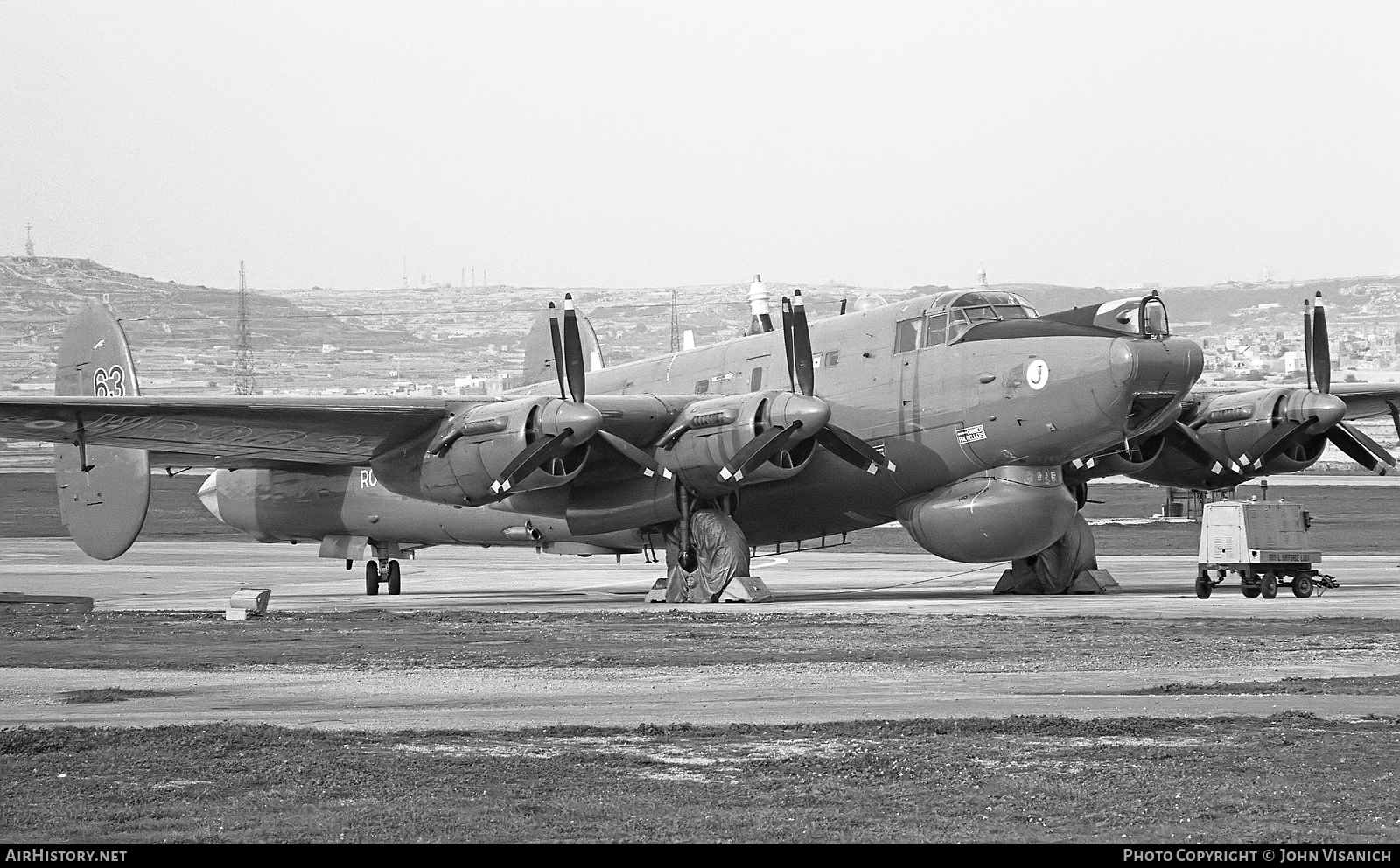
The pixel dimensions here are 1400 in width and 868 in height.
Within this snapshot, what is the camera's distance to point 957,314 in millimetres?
26891

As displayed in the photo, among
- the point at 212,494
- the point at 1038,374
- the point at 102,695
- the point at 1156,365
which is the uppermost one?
the point at 1156,365

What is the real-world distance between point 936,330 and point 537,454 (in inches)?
276

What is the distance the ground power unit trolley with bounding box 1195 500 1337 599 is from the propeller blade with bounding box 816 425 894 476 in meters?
5.56

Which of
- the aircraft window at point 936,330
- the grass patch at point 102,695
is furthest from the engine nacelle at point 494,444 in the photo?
the grass patch at point 102,695

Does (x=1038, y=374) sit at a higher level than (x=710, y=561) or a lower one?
higher

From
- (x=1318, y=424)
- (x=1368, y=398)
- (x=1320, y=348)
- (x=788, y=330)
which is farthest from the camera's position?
(x=1368, y=398)

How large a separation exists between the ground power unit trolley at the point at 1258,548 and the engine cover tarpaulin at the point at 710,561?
25.7 ft

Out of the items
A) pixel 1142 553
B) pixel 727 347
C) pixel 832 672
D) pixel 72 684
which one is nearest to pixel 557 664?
pixel 832 672

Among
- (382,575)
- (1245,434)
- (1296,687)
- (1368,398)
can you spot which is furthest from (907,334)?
(382,575)

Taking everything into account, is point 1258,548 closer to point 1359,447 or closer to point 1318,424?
point 1318,424

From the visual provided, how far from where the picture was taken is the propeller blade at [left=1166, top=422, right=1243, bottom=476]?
99.0ft

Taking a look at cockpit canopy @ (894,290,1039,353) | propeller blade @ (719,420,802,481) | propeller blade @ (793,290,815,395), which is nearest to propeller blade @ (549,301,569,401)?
propeller blade @ (719,420,802,481)
